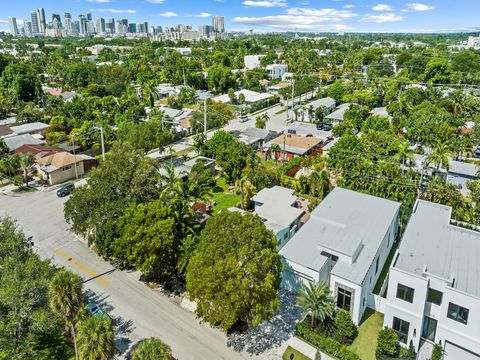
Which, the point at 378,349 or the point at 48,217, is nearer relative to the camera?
the point at 378,349

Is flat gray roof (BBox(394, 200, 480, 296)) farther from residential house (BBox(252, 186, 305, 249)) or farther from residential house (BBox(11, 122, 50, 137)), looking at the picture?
residential house (BBox(11, 122, 50, 137))

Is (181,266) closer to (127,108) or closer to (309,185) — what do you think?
(309,185)

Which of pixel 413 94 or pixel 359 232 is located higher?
pixel 413 94

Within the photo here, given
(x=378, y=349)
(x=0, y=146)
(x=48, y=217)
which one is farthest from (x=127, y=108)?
(x=378, y=349)

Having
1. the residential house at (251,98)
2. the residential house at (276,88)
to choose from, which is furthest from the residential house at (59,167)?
the residential house at (276,88)

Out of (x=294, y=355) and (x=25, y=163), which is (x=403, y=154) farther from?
(x=25, y=163)

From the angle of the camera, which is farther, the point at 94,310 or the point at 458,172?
the point at 458,172

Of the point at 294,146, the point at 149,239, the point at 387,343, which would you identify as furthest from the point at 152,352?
the point at 294,146
